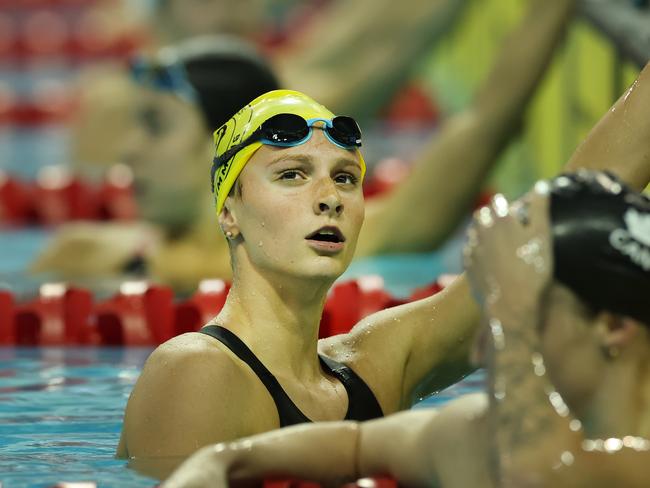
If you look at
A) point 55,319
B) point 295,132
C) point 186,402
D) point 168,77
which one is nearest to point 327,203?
point 295,132

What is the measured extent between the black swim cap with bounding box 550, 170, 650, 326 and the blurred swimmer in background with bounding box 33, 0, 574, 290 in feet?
10.6

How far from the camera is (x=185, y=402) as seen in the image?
288 cm

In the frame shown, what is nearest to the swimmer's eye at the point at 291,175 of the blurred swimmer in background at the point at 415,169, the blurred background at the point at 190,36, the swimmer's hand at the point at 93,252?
the blurred background at the point at 190,36

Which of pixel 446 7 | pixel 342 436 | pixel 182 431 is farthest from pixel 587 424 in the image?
pixel 446 7

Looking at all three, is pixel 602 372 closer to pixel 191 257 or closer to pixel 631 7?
pixel 631 7

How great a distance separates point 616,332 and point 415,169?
3.91 metres

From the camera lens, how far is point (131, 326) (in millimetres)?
5426

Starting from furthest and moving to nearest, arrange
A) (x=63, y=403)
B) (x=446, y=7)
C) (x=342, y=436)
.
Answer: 1. (x=446, y=7)
2. (x=63, y=403)
3. (x=342, y=436)

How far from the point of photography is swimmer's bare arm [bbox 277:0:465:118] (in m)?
8.28

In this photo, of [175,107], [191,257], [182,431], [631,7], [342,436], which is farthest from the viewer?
[191,257]

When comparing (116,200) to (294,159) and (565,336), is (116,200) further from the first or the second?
(565,336)

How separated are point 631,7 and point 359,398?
216 centimetres

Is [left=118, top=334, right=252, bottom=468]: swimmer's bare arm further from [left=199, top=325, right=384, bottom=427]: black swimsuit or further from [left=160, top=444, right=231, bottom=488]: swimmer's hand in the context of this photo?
[left=160, top=444, right=231, bottom=488]: swimmer's hand

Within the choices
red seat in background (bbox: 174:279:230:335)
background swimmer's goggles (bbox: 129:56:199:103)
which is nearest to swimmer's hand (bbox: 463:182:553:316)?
red seat in background (bbox: 174:279:230:335)
